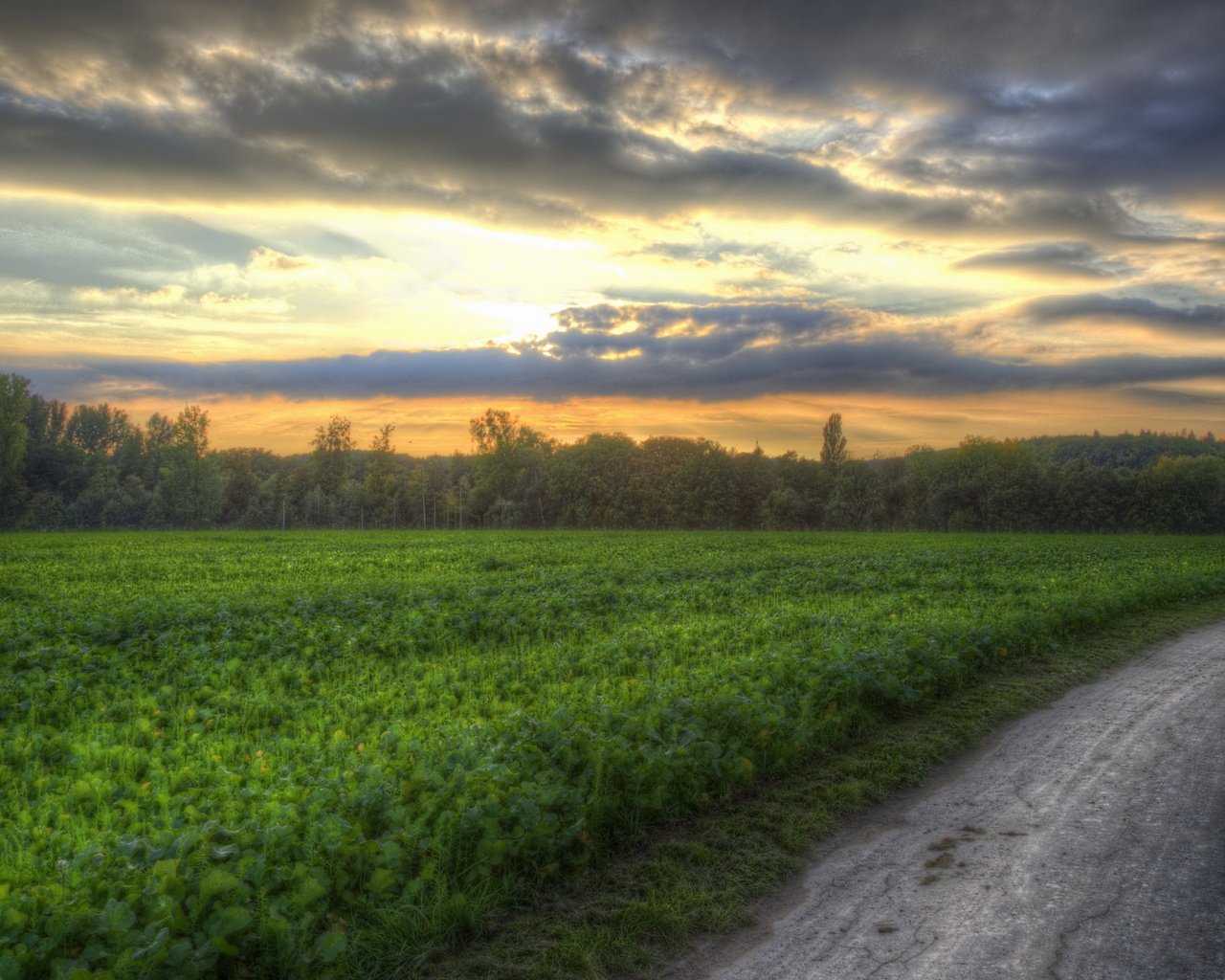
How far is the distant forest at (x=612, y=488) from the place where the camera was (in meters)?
91.2

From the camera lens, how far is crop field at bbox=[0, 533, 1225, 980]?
4.64 meters

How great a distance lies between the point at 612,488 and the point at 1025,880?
9575 centimetres

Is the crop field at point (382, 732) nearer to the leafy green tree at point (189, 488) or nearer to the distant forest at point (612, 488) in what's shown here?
the distant forest at point (612, 488)

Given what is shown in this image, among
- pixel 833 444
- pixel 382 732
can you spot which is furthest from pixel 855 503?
pixel 382 732

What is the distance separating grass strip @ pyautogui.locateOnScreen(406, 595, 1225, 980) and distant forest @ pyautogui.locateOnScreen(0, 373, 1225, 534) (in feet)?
293

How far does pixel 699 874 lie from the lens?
5.79m

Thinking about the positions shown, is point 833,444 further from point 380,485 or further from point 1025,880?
point 1025,880

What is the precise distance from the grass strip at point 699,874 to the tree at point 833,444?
100m

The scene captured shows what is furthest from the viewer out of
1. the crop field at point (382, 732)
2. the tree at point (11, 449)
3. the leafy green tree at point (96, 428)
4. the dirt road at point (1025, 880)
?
the leafy green tree at point (96, 428)

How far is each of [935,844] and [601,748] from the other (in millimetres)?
2768

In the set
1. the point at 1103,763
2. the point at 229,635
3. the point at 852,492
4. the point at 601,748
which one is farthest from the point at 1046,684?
the point at 852,492

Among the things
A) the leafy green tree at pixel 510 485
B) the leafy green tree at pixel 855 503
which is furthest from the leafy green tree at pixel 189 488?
the leafy green tree at pixel 855 503

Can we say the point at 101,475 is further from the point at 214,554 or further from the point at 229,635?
the point at 229,635

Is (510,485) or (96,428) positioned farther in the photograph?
(96,428)
